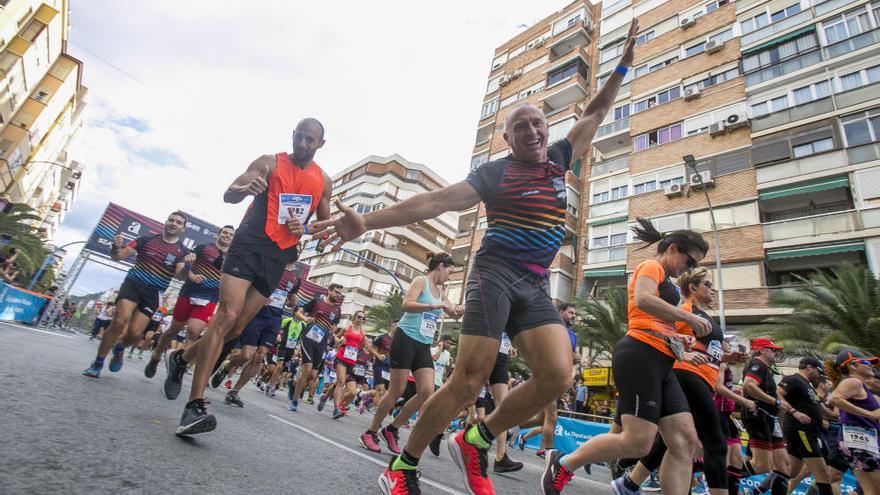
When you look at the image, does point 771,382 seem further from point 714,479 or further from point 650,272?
point 650,272

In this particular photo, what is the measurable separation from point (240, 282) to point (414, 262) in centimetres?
4758

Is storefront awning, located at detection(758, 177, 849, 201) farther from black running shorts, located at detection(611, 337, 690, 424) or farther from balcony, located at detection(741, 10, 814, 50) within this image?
black running shorts, located at detection(611, 337, 690, 424)

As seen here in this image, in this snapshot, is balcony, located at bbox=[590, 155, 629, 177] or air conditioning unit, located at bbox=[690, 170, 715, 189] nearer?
air conditioning unit, located at bbox=[690, 170, 715, 189]

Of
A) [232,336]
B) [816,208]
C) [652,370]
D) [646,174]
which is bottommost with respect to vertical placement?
[232,336]

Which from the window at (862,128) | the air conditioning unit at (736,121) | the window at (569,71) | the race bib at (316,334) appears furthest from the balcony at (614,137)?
the race bib at (316,334)

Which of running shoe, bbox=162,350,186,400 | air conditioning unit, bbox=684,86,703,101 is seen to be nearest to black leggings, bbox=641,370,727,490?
running shoe, bbox=162,350,186,400

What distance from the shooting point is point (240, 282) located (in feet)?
10.3

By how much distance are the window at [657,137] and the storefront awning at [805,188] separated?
618 cm

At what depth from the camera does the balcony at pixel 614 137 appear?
29188mm

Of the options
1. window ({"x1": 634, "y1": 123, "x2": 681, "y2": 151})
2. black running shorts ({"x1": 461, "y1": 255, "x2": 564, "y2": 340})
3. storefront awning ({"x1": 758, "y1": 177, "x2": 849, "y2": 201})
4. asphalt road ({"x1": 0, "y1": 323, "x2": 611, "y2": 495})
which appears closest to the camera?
asphalt road ({"x1": 0, "y1": 323, "x2": 611, "y2": 495})

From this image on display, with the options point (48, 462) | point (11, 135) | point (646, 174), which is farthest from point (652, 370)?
Result: point (11, 135)

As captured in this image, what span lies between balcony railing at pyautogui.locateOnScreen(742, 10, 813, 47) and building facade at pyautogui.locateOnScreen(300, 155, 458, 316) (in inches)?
984

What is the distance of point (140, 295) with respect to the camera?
5391 millimetres

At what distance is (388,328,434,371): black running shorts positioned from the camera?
15.9 feet
